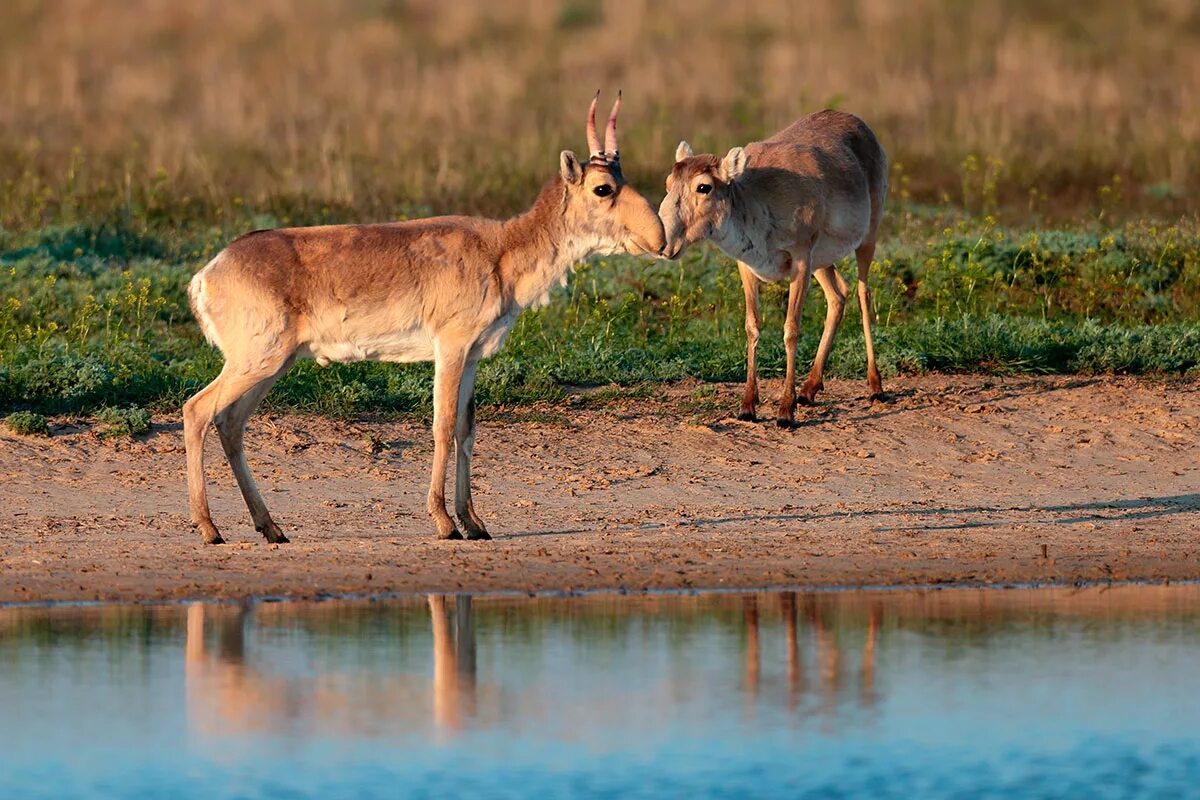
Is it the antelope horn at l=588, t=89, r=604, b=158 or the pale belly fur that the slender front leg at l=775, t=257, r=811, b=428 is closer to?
the antelope horn at l=588, t=89, r=604, b=158

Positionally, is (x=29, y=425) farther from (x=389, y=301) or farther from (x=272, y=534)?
(x=389, y=301)

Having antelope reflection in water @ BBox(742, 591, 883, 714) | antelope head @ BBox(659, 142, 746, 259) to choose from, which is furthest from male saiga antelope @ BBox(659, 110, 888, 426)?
antelope reflection in water @ BBox(742, 591, 883, 714)

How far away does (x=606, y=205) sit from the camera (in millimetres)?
11055

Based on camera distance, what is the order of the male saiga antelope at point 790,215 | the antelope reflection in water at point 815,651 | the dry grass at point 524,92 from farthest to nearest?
the dry grass at point 524,92
the male saiga antelope at point 790,215
the antelope reflection in water at point 815,651

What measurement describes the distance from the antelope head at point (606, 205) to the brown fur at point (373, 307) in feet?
0.05

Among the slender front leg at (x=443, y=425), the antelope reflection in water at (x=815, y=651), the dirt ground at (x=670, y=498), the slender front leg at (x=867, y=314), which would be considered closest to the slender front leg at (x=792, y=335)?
the dirt ground at (x=670, y=498)

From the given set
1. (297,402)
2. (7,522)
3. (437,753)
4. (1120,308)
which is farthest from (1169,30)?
(437,753)

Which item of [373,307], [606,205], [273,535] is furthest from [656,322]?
[273,535]

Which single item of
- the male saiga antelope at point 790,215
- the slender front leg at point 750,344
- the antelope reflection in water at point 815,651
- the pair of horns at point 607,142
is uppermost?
the pair of horns at point 607,142

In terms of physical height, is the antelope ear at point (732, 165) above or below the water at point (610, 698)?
above

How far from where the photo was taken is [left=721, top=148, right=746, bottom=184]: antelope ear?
1358cm

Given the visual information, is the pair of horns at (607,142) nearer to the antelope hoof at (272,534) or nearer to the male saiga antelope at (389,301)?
the male saiga antelope at (389,301)

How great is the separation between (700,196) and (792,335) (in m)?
1.24

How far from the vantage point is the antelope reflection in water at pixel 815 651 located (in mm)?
7871
